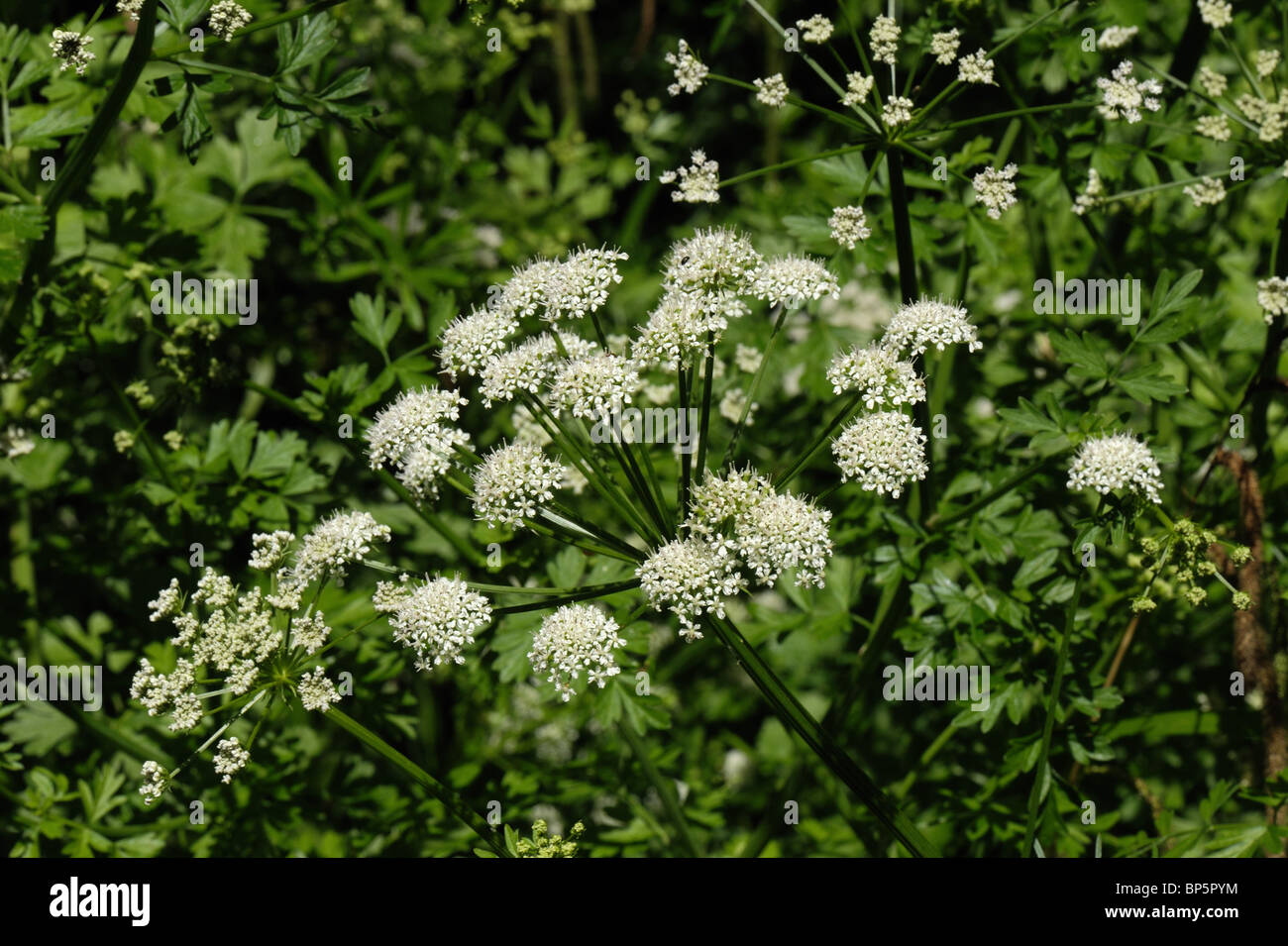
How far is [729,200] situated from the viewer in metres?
7.96

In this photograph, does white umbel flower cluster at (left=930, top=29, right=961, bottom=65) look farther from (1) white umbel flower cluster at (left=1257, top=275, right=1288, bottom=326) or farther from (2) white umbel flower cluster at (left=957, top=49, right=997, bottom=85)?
(1) white umbel flower cluster at (left=1257, top=275, right=1288, bottom=326)

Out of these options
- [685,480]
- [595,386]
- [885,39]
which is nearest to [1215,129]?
[885,39]

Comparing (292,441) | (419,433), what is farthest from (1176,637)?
(292,441)

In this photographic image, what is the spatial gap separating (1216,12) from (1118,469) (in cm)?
186

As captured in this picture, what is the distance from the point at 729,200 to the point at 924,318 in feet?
16.4

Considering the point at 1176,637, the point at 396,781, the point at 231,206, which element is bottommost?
the point at 396,781

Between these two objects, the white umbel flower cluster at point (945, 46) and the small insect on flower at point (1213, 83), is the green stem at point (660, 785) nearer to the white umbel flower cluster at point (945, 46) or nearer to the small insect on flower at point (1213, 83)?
the white umbel flower cluster at point (945, 46)

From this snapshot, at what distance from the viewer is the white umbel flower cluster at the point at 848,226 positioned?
353cm

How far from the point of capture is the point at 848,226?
356 centimetres

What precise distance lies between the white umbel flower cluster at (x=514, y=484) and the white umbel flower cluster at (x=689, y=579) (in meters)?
0.37

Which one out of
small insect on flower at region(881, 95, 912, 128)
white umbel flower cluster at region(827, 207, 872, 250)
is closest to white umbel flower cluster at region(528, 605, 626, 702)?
white umbel flower cluster at region(827, 207, 872, 250)

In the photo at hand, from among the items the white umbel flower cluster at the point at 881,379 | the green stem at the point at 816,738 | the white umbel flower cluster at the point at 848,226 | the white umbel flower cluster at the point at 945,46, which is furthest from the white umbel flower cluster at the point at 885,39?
the green stem at the point at 816,738

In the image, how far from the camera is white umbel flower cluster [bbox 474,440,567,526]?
10.2 feet
